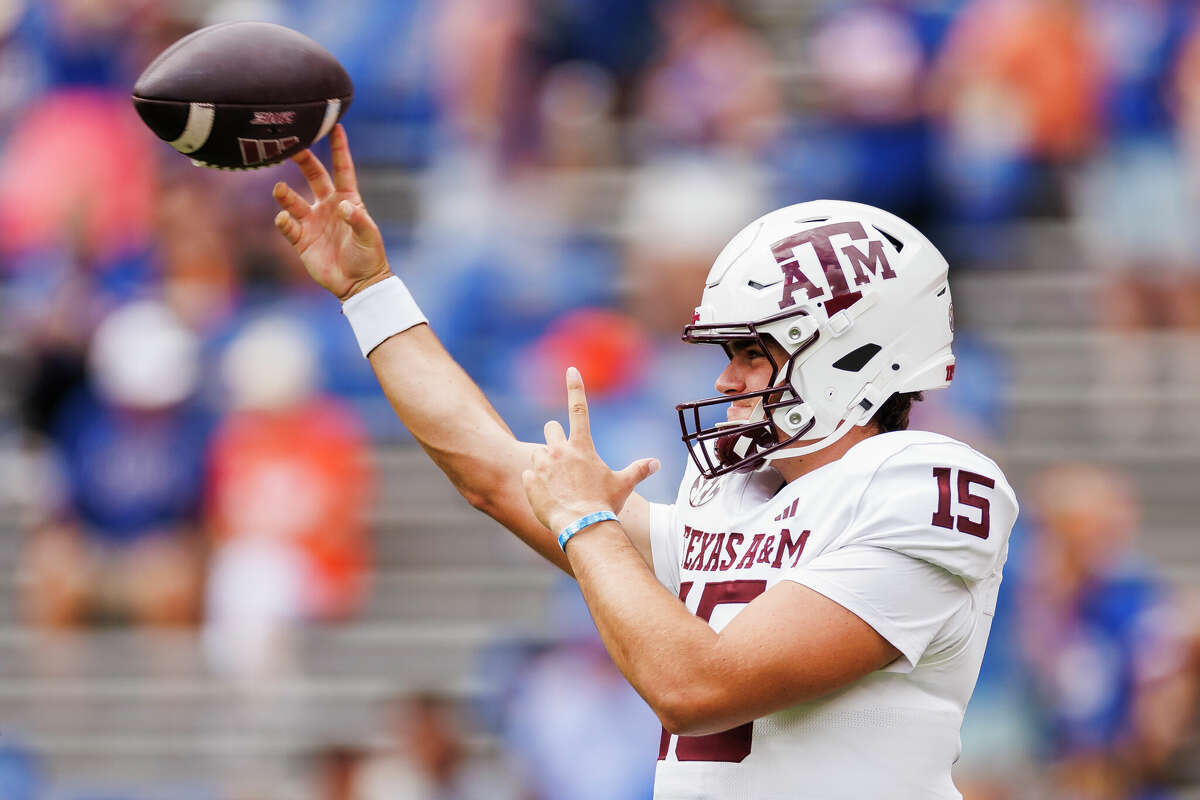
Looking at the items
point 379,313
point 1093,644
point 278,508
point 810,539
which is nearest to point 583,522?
point 810,539

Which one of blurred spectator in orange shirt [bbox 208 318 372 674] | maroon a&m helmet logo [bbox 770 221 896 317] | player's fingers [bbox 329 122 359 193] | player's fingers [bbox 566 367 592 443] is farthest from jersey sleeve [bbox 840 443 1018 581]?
blurred spectator in orange shirt [bbox 208 318 372 674]

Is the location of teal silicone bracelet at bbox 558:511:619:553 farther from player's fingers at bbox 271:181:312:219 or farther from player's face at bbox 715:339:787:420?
player's fingers at bbox 271:181:312:219

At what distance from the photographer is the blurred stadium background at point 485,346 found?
22.0 ft

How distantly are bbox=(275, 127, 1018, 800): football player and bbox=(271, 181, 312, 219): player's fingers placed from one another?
2.42 feet

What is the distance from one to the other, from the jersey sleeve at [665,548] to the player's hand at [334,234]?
0.71m

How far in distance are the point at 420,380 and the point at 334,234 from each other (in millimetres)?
331

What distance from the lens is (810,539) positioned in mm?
2744

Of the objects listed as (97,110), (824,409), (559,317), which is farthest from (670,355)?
(824,409)

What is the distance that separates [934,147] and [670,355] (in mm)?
1371

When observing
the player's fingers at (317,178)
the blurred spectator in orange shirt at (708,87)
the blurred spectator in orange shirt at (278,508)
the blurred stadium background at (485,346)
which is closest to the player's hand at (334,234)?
the player's fingers at (317,178)

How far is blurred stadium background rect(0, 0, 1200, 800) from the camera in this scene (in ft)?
22.0

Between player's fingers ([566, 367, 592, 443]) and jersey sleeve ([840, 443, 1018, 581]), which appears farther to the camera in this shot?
player's fingers ([566, 367, 592, 443])

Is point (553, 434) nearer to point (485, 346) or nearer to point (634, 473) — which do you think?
point (634, 473)

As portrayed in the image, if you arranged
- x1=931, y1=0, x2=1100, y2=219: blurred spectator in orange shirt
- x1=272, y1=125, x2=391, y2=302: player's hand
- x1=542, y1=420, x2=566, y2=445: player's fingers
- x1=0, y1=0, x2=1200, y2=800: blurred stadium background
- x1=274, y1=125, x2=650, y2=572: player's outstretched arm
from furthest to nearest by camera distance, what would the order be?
x1=931, y1=0, x2=1100, y2=219: blurred spectator in orange shirt
x1=0, y1=0, x2=1200, y2=800: blurred stadium background
x1=272, y1=125, x2=391, y2=302: player's hand
x1=274, y1=125, x2=650, y2=572: player's outstretched arm
x1=542, y1=420, x2=566, y2=445: player's fingers
